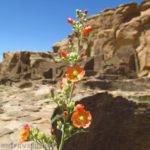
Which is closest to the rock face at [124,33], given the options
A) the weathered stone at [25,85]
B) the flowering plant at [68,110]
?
the weathered stone at [25,85]

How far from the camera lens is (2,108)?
1116 cm

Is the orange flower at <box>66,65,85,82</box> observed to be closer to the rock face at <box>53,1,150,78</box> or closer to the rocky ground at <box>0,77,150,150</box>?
the rocky ground at <box>0,77,150,150</box>

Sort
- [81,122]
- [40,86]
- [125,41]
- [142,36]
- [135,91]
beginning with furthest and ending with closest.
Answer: [125,41] → [142,36] → [40,86] → [135,91] → [81,122]

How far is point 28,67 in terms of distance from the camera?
69.8 feet

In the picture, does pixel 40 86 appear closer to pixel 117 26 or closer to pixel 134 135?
pixel 134 135

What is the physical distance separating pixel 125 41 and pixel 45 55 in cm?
658

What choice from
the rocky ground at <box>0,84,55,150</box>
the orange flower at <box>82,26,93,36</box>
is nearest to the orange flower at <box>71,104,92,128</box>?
the orange flower at <box>82,26,93,36</box>

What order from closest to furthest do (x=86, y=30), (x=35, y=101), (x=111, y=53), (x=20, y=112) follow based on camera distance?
(x=86, y=30)
(x=20, y=112)
(x=35, y=101)
(x=111, y=53)

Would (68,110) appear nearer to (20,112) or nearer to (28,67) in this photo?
(20,112)

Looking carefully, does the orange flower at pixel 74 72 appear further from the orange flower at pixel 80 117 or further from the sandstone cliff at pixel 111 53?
the sandstone cliff at pixel 111 53

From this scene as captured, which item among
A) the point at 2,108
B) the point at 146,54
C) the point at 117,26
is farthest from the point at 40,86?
the point at 117,26

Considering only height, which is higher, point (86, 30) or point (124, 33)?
point (124, 33)

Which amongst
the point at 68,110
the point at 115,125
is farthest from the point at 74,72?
the point at 115,125

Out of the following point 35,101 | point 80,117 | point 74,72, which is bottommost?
point 35,101
